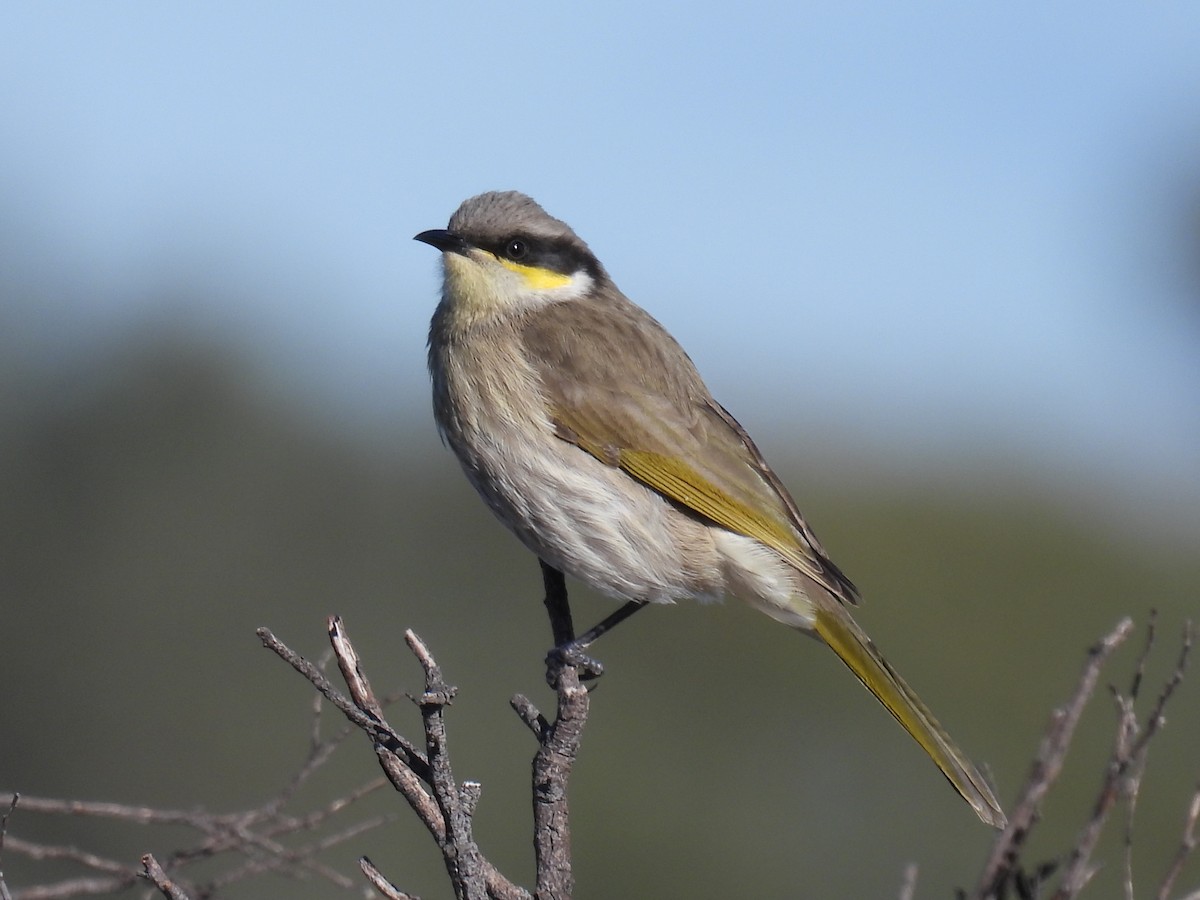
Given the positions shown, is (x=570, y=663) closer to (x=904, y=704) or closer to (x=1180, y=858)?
(x=904, y=704)

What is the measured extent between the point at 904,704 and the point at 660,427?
1396mm

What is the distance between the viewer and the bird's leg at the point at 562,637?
4801mm

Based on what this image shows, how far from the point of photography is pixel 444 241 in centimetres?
617

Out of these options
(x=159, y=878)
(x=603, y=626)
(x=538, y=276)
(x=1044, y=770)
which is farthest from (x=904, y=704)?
(x=1044, y=770)

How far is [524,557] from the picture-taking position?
19000 mm

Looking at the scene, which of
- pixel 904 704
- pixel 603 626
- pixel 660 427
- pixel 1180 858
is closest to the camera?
pixel 1180 858

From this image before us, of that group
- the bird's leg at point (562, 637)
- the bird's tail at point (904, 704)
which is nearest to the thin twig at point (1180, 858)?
the bird's tail at point (904, 704)

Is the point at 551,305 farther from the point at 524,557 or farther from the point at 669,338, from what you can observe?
the point at 524,557

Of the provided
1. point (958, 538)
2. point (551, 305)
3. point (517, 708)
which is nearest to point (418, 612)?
point (958, 538)

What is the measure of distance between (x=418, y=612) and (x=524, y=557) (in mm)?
1464

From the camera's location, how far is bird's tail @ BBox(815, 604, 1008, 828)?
4938 millimetres

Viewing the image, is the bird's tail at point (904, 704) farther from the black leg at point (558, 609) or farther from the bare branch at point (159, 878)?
the bare branch at point (159, 878)

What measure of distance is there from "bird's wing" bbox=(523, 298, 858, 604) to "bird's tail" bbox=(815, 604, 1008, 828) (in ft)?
0.56

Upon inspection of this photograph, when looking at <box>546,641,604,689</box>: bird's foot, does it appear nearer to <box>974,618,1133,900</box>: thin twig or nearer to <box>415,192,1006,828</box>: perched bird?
<box>415,192,1006,828</box>: perched bird
